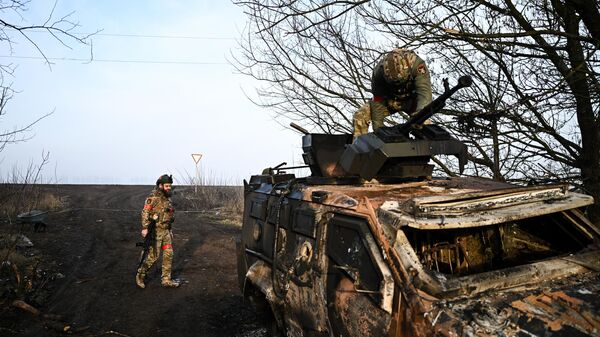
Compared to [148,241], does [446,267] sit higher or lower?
higher

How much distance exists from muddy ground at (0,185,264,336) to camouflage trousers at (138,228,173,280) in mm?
315

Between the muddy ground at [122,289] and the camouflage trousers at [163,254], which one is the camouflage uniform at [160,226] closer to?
the camouflage trousers at [163,254]

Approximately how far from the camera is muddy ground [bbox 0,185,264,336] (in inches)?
218

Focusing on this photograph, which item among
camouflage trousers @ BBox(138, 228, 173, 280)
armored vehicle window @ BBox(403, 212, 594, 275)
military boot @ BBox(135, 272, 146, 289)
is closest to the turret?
armored vehicle window @ BBox(403, 212, 594, 275)

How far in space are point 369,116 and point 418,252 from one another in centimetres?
230

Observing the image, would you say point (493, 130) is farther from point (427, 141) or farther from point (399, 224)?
point (399, 224)

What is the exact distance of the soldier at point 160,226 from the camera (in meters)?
7.55

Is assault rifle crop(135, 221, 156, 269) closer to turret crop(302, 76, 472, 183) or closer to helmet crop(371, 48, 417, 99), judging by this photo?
turret crop(302, 76, 472, 183)

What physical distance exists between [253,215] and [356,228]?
2362 millimetres

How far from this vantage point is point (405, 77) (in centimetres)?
481

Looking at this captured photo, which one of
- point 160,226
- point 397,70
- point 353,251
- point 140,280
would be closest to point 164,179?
point 160,226

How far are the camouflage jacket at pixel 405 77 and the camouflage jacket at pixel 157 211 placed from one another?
15.4 feet

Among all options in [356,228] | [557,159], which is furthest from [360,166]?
[557,159]

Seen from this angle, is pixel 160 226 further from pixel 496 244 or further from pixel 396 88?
pixel 496 244
